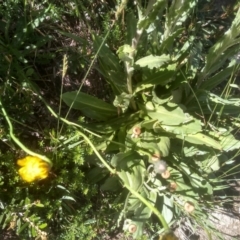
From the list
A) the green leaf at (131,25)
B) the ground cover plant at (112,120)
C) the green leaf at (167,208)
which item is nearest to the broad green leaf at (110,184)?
the ground cover plant at (112,120)

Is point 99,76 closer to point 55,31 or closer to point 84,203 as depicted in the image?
point 55,31

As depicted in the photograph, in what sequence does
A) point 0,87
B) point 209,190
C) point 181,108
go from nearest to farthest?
point 0,87 < point 181,108 < point 209,190

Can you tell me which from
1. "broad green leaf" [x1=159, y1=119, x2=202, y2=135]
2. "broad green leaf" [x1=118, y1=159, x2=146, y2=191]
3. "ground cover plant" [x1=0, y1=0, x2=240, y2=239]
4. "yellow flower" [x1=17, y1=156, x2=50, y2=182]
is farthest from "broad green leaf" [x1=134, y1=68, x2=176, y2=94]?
"yellow flower" [x1=17, y1=156, x2=50, y2=182]

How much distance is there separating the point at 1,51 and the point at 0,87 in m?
0.14

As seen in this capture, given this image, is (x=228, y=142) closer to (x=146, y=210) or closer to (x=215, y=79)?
(x=215, y=79)

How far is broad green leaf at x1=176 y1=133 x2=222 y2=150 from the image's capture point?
193 cm

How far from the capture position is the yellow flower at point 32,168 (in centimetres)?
158

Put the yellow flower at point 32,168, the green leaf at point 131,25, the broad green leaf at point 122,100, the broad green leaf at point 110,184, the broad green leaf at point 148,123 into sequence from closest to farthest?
the yellow flower at point 32,168, the green leaf at point 131,25, the broad green leaf at point 122,100, the broad green leaf at point 148,123, the broad green leaf at point 110,184

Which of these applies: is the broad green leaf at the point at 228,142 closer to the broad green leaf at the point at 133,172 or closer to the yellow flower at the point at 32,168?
the broad green leaf at the point at 133,172

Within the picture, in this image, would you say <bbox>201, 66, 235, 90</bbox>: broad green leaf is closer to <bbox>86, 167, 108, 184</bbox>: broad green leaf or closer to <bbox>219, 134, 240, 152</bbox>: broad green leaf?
<bbox>219, 134, 240, 152</bbox>: broad green leaf

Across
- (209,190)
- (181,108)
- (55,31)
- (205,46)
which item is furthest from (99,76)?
(209,190)

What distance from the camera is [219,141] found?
6.76ft

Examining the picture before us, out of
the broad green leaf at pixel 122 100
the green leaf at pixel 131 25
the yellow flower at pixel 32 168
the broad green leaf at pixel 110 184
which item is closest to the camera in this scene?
the yellow flower at pixel 32 168

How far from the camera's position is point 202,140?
6.37ft
